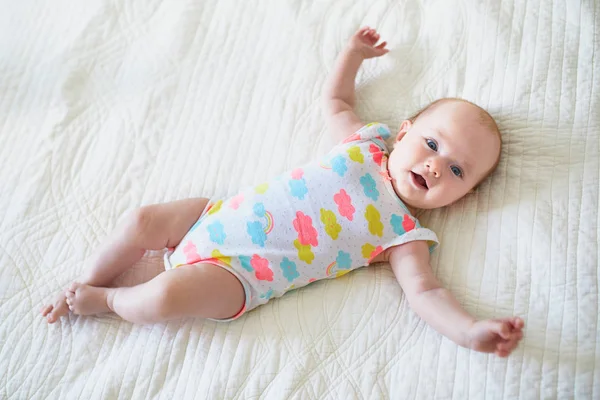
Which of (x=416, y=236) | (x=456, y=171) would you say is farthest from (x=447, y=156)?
(x=416, y=236)

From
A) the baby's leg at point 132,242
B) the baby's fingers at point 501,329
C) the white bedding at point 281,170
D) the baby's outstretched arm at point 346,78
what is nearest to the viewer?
the baby's fingers at point 501,329

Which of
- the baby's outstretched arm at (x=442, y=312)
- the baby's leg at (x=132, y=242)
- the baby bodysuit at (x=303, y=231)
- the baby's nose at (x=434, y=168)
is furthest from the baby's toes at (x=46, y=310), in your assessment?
the baby's nose at (x=434, y=168)

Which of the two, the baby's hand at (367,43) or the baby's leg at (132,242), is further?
the baby's hand at (367,43)

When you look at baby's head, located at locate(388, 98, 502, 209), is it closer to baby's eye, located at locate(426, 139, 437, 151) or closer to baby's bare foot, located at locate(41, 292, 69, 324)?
baby's eye, located at locate(426, 139, 437, 151)

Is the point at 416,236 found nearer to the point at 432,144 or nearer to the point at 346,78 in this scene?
the point at 432,144

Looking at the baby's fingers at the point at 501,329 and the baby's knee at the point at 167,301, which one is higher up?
the baby's knee at the point at 167,301

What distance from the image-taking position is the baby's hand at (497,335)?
850mm

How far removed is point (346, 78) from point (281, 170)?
9.8 inches

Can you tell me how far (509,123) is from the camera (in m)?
1.11

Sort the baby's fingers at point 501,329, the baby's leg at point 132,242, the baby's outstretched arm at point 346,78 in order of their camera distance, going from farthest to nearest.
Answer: the baby's outstretched arm at point 346,78 < the baby's leg at point 132,242 < the baby's fingers at point 501,329

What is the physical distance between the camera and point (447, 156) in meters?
1.03

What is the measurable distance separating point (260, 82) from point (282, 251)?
454mm

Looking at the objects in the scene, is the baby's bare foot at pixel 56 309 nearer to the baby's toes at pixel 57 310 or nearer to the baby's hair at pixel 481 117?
the baby's toes at pixel 57 310

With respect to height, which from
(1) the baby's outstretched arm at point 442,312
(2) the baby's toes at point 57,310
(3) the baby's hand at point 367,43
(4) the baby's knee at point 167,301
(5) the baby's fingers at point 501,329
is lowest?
(1) the baby's outstretched arm at point 442,312
